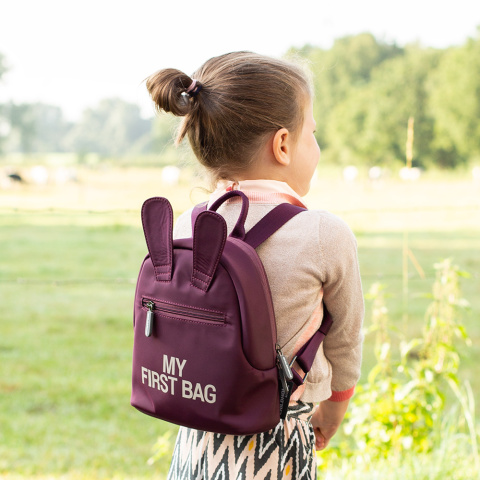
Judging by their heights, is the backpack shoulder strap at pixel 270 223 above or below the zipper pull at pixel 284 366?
above

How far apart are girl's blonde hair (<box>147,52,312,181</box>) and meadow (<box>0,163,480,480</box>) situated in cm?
18

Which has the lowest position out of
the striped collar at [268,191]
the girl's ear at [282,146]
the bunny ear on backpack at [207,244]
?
the bunny ear on backpack at [207,244]

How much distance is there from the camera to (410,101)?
37188 millimetres

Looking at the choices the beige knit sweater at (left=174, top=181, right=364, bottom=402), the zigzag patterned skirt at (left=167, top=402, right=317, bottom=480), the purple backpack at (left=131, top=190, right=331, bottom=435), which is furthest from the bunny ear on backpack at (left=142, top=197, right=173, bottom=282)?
the zigzag patterned skirt at (left=167, top=402, right=317, bottom=480)

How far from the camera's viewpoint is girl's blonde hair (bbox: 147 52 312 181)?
1.09 meters

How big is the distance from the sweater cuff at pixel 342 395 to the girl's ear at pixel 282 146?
493mm

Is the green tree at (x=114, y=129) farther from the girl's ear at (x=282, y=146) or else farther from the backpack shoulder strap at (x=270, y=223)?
the backpack shoulder strap at (x=270, y=223)

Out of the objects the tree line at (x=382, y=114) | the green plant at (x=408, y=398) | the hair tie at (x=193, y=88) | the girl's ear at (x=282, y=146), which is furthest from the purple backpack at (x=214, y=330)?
the tree line at (x=382, y=114)

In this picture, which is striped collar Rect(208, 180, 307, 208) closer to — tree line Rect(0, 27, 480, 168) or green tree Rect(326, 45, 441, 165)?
tree line Rect(0, 27, 480, 168)

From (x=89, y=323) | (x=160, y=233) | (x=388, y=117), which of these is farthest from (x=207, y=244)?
(x=388, y=117)

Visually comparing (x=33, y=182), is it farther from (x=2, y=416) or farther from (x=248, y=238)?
(x=248, y=238)

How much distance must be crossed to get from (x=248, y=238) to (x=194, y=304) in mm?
157

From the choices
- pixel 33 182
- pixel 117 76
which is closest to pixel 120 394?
pixel 33 182

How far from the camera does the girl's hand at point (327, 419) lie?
1232 mm
